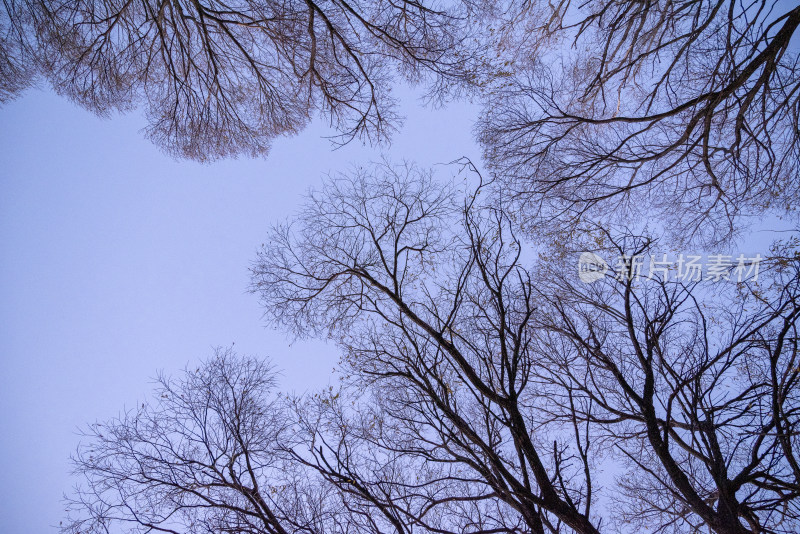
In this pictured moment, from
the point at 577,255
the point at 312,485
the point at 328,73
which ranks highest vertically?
the point at 328,73

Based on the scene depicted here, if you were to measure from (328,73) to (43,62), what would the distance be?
355cm

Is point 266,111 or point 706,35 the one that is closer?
point 706,35

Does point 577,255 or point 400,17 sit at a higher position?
point 400,17

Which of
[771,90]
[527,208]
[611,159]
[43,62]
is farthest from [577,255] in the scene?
[43,62]

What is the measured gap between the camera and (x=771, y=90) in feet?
16.0

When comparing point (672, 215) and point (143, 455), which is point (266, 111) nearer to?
point (143, 455)

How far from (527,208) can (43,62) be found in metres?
6.76

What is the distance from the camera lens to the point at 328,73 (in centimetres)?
530

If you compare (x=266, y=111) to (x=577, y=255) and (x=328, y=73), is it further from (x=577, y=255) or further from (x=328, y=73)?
(x=577, y=255)

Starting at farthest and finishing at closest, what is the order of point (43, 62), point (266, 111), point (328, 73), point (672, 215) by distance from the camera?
1. point (672, 215)
2. point (266, 111)
3. point (328, 73)
4. point (43, 62)

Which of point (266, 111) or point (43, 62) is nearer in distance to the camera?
point (43, 62)

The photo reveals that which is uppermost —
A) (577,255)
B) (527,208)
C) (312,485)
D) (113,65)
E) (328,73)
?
(328,73)

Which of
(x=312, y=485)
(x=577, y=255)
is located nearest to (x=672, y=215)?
(x=577, y=255)

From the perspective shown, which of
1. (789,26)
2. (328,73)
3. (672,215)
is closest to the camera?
(789,26)
